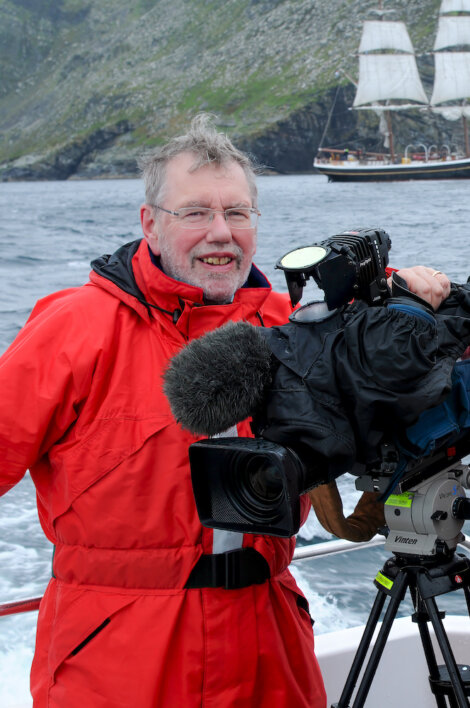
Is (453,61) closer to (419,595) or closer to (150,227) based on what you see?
(150,227)

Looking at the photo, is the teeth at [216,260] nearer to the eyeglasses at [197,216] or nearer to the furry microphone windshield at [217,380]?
the eyeglasses at [197,216]

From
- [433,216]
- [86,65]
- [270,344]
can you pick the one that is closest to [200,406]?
[270,344]

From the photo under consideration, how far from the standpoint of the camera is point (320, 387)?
1.19 meters

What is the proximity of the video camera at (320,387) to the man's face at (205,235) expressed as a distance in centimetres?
30

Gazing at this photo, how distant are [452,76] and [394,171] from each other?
37.7 feet

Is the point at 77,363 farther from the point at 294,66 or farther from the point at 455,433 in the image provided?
the point at 294,66

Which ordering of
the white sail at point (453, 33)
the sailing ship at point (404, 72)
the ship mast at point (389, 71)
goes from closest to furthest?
the sailing ship at point (404, 72)
the white sail at point (453, 33)
the ship mast at point (389, 71)

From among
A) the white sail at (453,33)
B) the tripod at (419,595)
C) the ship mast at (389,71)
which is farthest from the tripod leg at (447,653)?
the white sail at (453,33)

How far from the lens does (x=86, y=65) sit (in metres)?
132

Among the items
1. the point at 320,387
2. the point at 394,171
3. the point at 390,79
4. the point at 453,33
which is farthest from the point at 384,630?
the point at 453,33

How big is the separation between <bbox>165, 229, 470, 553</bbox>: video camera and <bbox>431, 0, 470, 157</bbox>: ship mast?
59015 millimetres

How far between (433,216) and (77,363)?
25782 mm

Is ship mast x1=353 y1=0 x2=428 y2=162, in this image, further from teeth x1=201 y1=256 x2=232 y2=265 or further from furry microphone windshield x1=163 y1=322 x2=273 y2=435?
furry microphone windshield x1=163 y1=322 x2=273 y2=435

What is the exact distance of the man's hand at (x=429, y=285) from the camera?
130cm
